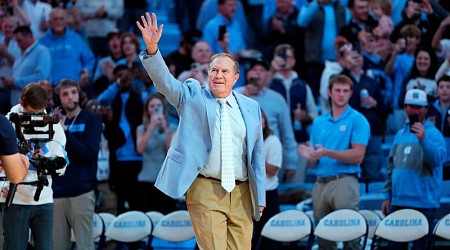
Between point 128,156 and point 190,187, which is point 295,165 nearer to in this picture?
point 128,156

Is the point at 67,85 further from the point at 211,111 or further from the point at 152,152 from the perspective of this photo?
the point at 211,111

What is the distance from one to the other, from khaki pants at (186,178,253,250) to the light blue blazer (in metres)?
0.10

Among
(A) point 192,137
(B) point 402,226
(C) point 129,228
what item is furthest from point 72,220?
(B) point 402,226

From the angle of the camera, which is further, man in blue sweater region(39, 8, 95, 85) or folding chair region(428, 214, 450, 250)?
man in blue sweater region(39, 8, 95, 85)

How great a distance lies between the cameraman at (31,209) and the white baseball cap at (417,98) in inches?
142

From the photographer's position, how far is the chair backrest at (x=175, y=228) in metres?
11.1

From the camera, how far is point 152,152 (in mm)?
12312

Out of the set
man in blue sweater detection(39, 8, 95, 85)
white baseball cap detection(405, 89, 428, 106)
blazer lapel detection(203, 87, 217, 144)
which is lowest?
white baseball cap detection(405, 89, 428, 106)

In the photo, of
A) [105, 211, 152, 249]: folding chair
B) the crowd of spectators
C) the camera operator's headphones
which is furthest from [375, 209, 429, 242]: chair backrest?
the camera operator's headphones

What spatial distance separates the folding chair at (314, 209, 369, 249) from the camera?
34.2 ft

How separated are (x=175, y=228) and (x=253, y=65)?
2.64m

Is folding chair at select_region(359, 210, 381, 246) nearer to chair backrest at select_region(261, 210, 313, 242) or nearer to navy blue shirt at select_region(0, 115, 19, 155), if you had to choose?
chair backrest at select_region(261, 210, 313, 242)

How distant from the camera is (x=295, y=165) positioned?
1252 cm

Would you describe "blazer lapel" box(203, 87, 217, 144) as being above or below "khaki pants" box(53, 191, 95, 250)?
above
